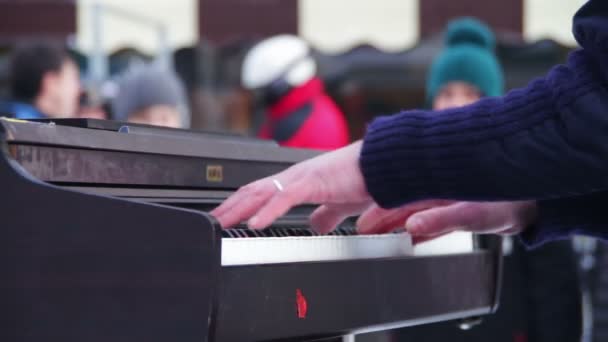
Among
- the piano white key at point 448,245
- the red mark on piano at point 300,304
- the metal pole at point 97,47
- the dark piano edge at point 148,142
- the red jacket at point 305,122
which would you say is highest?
the metal pole at point 97,47

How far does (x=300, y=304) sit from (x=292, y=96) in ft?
9.68

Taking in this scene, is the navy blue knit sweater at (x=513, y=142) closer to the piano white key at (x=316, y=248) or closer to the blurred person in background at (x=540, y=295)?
the piano white key at (x=316, y=248)

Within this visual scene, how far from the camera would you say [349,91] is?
717 cm

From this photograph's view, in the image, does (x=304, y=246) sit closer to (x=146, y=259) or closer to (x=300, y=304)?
(x=300, y=304)

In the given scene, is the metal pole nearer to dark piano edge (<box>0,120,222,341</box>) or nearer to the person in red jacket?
the person in red jacket

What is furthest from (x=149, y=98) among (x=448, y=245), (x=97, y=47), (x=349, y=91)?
(x=349, y=91)

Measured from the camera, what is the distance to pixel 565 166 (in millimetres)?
1456

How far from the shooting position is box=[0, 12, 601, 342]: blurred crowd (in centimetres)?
358

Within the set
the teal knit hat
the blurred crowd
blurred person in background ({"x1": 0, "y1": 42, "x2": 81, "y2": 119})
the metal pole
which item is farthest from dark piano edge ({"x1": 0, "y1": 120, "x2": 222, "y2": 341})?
the metal pole

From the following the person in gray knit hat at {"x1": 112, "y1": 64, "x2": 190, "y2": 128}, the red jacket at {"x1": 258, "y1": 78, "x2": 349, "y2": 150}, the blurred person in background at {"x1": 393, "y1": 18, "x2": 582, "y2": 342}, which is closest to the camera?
the blurred person in background at {"x1": 393, "y1": 18, "x2": 582, "y2": 342}

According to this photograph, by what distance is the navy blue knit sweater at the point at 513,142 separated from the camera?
144 cm

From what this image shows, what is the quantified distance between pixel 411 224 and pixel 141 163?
0.49 meters

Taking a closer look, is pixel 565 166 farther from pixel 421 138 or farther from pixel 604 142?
pixel 421 138

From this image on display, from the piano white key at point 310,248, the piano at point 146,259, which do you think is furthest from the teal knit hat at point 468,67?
the piano at point 146,259
